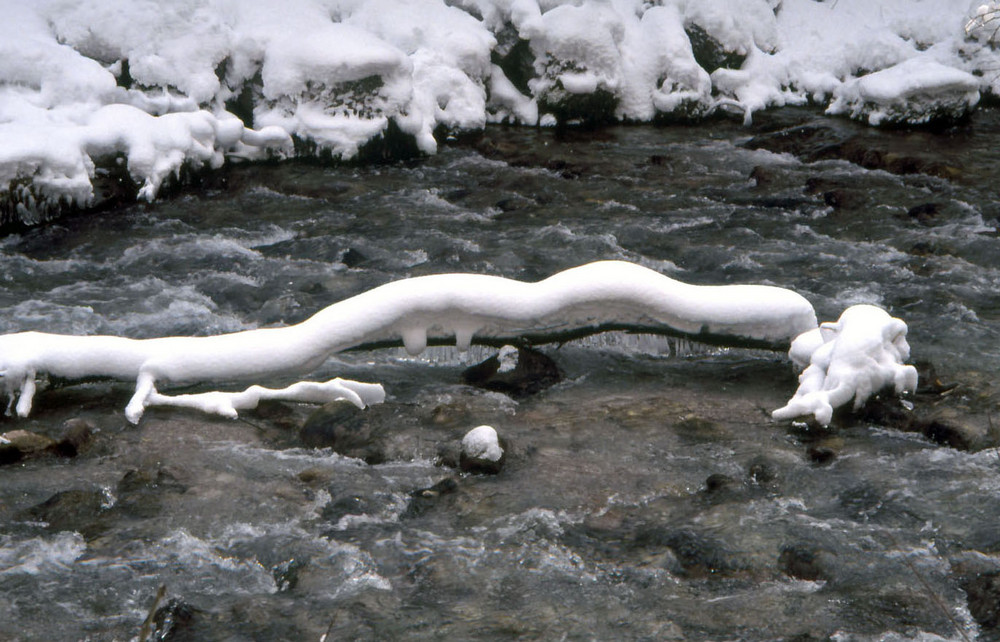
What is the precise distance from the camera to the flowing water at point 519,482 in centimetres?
377

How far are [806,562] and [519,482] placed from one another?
52.8 inches

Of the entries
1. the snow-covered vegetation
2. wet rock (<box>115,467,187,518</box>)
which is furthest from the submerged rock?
wet rock (<box>115,467,187,518</box>)

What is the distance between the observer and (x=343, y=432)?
206 inches

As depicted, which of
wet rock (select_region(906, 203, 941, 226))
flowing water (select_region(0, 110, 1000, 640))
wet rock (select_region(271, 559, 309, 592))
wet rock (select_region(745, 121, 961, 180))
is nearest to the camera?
flowing water (select_region(0, 110, 1000, 640))

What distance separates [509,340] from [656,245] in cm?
342

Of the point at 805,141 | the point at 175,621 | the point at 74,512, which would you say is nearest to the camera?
the point at 175,621

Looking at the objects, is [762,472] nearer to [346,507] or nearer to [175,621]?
[346,507]

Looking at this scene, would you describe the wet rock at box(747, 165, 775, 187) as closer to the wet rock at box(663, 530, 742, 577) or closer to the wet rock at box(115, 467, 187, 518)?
the wet rock at box(663, 530, 742, 577)

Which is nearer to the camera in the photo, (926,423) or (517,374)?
(926,423)

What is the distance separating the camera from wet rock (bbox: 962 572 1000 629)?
11.8 feet

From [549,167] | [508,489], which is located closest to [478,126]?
[549,167]

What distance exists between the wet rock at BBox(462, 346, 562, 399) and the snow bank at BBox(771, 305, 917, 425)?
4.43 feet

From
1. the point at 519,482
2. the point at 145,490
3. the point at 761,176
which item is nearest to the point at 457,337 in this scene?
the point at 519,482

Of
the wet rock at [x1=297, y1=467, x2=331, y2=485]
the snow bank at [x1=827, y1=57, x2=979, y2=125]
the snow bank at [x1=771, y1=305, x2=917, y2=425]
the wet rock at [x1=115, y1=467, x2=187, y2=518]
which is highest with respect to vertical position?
the snow bank at [x1=827, y1=57, x2=979, y2=125]
